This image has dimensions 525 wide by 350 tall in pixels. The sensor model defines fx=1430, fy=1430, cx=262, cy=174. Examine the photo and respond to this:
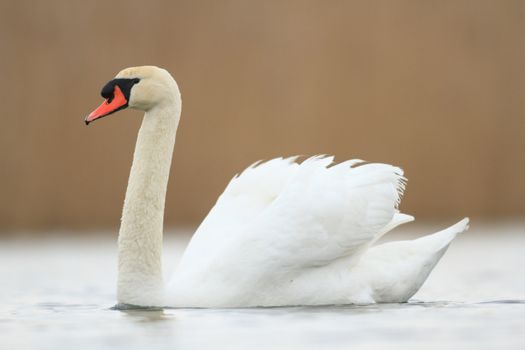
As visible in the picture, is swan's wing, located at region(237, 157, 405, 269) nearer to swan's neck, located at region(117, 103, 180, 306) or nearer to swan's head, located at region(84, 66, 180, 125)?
swan's neck, located at region(117, 103, 180, 306)

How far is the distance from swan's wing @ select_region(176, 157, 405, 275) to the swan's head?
85 cm

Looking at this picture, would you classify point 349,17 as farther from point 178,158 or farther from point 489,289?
point 489,289

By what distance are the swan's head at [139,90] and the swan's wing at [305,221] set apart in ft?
2.79

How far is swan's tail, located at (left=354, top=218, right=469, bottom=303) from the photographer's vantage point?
8.02 metres

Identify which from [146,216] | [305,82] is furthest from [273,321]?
[305,82]

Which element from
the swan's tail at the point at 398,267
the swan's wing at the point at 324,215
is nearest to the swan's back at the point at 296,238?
the swan's wing at the point at 324,215

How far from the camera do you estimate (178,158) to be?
21703 mm

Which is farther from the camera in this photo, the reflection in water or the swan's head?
the swan's head

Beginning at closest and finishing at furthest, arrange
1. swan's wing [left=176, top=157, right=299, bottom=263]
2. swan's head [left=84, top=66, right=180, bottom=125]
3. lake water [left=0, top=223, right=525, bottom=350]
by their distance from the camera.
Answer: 1. lake water [left=0, top=223, right=525, bottom=350]
2. swan's head [left=84, top=66, right=180, bottom=125]
3. swan's wing [left=176, top=157, right=299, bottom=263]

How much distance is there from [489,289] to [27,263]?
4.80 metres

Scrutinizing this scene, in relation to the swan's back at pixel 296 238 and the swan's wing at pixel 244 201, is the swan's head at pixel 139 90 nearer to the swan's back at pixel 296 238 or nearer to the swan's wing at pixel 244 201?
the swan's wing at pixel 244 201

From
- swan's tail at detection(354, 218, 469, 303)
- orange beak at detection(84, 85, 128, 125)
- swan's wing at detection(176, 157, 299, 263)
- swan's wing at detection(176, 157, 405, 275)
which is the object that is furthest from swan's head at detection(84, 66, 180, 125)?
swan's tail at detection(354, 218, 469, 303)

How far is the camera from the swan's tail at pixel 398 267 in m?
8.02

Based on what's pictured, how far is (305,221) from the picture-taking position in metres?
7.66
